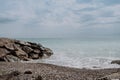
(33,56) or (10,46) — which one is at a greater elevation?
(10,46)

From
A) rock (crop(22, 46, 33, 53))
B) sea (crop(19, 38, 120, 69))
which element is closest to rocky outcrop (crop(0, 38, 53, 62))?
rock (crop(22, 46, 33, 53))

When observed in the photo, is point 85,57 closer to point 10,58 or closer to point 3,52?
point 10,58

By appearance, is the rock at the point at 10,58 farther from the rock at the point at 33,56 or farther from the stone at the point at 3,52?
the rock at the point at 33,56

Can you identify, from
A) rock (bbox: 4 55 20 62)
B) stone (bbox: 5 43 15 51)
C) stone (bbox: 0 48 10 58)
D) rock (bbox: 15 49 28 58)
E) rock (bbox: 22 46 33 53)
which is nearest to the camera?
rock (bbox: 4 55 20 62)

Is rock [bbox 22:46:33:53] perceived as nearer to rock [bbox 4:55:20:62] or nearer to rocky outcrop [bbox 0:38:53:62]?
rocky outcrop [bbox 0:38:53:62]

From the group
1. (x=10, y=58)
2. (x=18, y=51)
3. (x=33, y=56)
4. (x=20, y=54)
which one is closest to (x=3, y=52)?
(x=10, y=58)

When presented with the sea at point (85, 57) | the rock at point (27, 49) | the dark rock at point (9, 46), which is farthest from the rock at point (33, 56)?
the dark rock at point (9, 46)

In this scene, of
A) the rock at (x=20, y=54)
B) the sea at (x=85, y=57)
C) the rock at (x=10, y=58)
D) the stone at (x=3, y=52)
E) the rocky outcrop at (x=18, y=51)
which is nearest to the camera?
the sea at (x=85, y=57)

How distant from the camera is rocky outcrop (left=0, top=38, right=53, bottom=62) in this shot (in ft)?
121

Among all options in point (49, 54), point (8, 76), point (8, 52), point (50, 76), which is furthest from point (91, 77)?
point (49, 54)

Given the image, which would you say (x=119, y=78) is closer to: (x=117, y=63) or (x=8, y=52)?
(x=117, y=63)

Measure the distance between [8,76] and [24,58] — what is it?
72.5ft

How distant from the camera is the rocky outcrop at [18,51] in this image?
3684 cm

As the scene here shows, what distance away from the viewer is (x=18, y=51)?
128 ft
